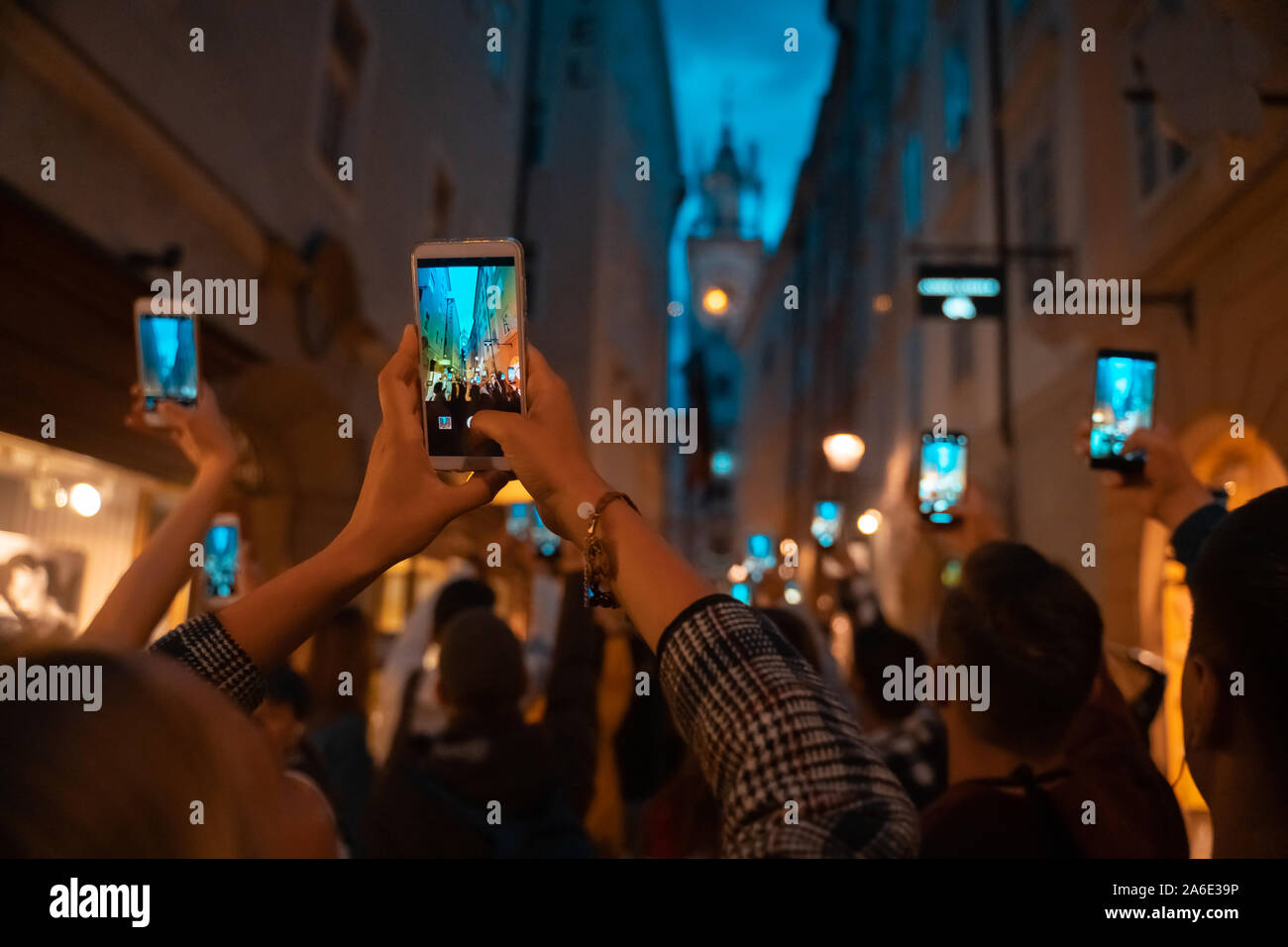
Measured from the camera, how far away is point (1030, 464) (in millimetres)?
9219

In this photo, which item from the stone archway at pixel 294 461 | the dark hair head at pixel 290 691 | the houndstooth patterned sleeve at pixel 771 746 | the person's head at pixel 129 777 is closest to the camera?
the person's head at pixel 129 777

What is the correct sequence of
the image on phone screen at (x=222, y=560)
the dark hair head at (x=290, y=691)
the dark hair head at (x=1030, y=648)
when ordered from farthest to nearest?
the dark hair head at (x=290, y=691) < the image on phone screen at (x=222, y=560) < the dark hair head at (x=1030, y=648)

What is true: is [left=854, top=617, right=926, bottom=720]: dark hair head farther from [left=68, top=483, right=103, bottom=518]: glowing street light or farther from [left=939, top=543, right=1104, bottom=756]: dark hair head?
[left=68, top=483, right=103, bottom=518]: glowing street light

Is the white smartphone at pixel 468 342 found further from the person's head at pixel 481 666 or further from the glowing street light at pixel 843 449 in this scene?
the glowing street light at pixel 843 449

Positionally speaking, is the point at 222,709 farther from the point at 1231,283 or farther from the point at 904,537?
the point at 904,537

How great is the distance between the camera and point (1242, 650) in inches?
44.3

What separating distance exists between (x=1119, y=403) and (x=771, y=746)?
1.61 m

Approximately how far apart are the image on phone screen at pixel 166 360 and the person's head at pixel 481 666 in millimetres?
826

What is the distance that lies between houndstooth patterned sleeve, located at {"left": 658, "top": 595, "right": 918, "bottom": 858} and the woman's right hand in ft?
0.55

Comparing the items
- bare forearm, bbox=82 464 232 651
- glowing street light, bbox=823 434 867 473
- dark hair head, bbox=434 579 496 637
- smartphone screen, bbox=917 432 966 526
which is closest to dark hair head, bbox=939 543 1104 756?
smartphone screen, bbox=917 432 966 526

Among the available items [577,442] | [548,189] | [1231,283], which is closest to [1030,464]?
[1231,283]

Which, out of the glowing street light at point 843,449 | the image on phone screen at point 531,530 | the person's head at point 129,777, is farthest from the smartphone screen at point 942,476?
the glowing street light at point 843,449

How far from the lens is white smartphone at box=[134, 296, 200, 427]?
1700 mm

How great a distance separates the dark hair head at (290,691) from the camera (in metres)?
2.23
